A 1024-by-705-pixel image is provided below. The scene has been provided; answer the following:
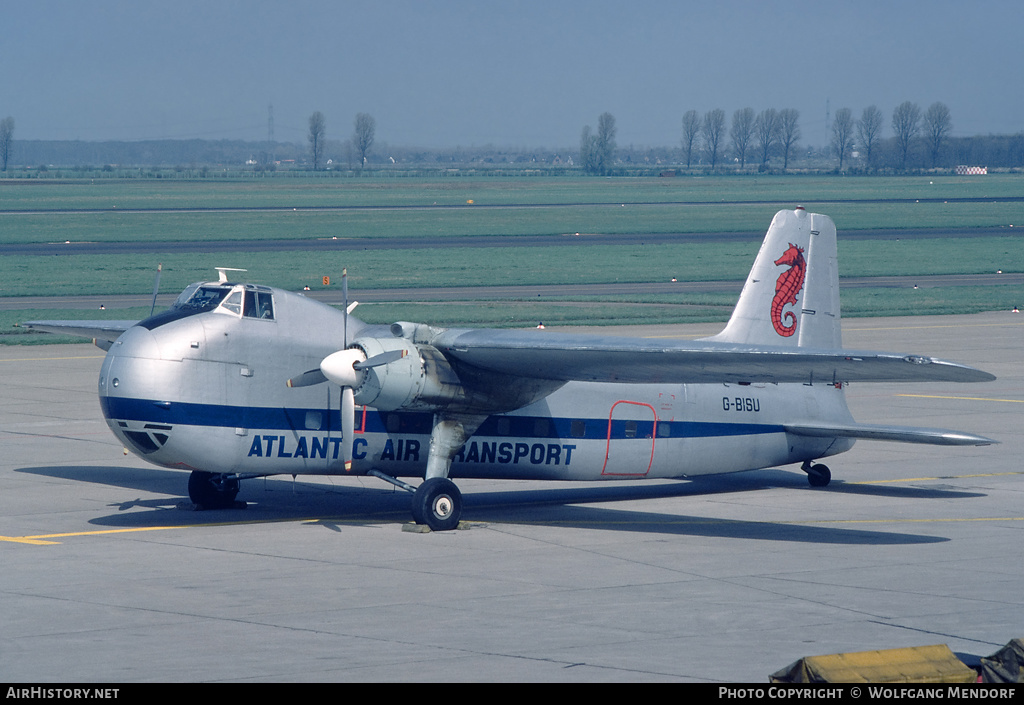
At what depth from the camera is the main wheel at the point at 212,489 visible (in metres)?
22.6

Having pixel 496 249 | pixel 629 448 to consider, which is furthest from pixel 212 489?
pixel 496 249

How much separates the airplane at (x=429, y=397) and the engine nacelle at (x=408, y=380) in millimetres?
22

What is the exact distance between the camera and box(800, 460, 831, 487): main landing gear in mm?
26016

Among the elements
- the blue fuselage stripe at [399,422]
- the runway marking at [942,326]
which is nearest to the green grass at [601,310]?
the runway marking at [942,326]

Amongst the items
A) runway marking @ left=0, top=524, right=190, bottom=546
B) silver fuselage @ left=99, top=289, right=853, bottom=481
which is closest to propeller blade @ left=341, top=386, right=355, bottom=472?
silver fuselage @ left=99, top=289, right=853, bottom=481

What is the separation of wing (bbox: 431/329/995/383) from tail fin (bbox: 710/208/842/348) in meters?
5.08

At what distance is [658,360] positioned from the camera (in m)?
19.8

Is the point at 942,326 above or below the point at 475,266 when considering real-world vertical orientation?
above

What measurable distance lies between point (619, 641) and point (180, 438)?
335 inches

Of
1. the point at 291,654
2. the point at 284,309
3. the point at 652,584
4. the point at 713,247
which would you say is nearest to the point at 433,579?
the point at 652,584

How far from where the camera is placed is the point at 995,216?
139750 mm

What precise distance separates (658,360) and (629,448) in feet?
12.3

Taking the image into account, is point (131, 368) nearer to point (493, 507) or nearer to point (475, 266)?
point (493, 507)
